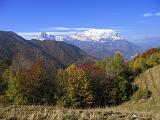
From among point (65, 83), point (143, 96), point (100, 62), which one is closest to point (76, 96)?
point (65, 83)

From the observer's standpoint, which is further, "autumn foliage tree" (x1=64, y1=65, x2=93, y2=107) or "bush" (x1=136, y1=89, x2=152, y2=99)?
"bush" (x1=136, y1=89, x2=152, y2=99)

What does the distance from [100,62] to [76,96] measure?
55756mm

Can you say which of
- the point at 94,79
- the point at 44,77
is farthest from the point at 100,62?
the point at 44,77

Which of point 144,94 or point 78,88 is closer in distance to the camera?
point 78,88

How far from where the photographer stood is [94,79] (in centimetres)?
10944

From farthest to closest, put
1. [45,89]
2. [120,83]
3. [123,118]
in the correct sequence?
[120,83], [45,89], [123,118]

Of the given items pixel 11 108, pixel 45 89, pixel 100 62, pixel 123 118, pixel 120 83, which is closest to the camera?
pixel 123 118

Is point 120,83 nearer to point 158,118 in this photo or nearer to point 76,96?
point 76,96

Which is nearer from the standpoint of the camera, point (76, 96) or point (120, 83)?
point (76, 96)

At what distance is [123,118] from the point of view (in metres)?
13.1

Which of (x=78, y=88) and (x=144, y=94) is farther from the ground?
(x=78, y=88)

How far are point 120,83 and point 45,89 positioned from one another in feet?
80.9

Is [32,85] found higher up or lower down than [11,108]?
lower down

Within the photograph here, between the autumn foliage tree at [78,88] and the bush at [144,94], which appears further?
the bush at [144,94]
